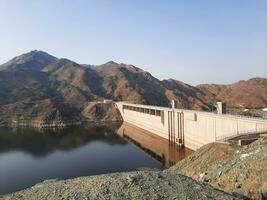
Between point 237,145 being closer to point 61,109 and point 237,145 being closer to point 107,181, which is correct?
point 107,181

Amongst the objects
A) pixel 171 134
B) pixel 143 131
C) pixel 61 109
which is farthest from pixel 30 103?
pixel 171 134

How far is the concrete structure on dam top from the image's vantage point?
180ft

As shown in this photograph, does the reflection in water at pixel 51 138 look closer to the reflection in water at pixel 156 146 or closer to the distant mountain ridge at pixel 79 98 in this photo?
the reflection in water at pixel 156 146

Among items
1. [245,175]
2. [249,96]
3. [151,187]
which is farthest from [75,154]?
[249,96]

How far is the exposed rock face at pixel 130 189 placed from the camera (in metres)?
18.0

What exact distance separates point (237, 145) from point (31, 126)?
114 m

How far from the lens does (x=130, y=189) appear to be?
60.6 ft

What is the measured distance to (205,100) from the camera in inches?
7436

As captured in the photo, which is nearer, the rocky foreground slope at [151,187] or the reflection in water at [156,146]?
the rocky foreground slope at [151,187]

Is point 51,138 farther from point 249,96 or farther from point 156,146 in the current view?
point 249,96

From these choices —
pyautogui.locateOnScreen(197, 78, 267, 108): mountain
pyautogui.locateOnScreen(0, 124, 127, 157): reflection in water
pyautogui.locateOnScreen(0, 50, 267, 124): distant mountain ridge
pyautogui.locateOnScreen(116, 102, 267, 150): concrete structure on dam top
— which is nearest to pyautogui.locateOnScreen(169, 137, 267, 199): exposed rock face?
pyautogui.locateOnScreen(116, 102, 267, 150): concrete structure on dam top

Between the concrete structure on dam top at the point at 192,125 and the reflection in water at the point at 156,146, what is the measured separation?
195 cm

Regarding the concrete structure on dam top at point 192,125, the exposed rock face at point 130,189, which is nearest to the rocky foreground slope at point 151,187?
the exposed rock face at point 130,189

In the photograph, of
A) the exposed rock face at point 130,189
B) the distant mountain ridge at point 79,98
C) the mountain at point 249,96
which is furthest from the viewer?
the mountain at point 249,96
